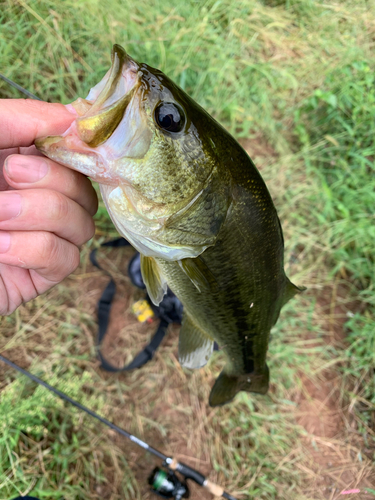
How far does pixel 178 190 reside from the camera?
0.97m

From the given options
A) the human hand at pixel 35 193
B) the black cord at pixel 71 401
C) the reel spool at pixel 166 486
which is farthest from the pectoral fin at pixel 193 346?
the reel spool at pixel 166 486

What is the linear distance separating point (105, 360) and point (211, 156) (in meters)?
1.82

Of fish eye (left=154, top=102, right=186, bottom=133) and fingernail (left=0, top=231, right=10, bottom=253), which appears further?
fingernail (left=0, top=231, right=10, bottom=253)

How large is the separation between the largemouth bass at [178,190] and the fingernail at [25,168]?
8 cm

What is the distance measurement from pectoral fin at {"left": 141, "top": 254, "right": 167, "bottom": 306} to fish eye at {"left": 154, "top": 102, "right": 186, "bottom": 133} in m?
0.56

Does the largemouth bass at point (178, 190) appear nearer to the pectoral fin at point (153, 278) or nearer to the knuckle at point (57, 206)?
the pectoral fin at point (153, 278)

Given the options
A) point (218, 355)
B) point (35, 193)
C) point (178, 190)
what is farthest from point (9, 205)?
point (218, 355)

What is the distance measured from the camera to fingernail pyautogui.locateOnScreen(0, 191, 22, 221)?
0.96m

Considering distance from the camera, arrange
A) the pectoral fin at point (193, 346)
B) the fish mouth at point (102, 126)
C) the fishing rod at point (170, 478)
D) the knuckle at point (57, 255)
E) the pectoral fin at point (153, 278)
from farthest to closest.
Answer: the fishing rod at point (170, 478) < the pectoral fin at point (193, 346) < the pectoral fin at point (153, 278) < the knuckle at point (57, 255) < the fish mouth at point (102, 126)

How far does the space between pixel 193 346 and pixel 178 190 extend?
1056mm

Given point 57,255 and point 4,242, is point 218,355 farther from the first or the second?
point 4,242

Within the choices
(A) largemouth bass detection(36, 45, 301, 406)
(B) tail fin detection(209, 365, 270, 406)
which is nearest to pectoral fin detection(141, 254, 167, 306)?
(A) largemouth bass detection(36, 45, 301, 406)

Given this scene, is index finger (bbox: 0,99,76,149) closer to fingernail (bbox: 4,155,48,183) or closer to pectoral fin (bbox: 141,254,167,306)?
fingernail (bbox: 4,155,48,183)

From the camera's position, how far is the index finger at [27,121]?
Answer: 1.00 meters
